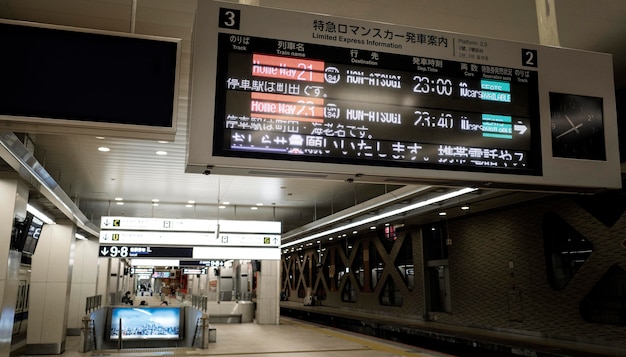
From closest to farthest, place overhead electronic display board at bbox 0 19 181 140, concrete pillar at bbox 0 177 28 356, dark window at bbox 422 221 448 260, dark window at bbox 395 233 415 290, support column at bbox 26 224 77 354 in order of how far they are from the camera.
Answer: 1. overhead electronic display board at bbox 0 19 181 140
2. concrete pillar at bbox 0 177 28 356
3. support column at bbox 26 224 77 354
4. dark window at bbox 422 221 448 260
5. dark window at bbox 395 233 415 290

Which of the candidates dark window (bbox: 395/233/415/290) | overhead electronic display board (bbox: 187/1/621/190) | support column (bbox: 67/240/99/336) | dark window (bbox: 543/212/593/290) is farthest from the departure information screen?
support column (bbox: 67/240/99/336)

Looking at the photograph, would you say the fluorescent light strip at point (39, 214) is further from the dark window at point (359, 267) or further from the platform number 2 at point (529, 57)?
the dark window at point (359, 267)

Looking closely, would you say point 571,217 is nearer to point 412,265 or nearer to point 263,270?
point 412,265

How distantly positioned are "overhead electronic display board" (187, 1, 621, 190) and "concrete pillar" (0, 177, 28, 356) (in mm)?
7000

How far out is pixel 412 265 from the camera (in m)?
19.8

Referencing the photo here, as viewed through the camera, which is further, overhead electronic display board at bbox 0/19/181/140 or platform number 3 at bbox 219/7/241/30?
platform number 3 at bbox 219/7/241/30

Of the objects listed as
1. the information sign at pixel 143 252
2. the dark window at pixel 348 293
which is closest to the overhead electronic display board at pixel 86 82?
the information sign at pixel 143 252

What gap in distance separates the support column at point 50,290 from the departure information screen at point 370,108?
12020 mm

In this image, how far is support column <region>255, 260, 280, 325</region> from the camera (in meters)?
21.2

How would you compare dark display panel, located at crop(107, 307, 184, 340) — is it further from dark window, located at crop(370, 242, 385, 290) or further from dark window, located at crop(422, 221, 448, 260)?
dark window, located at crop(370, 242, 385, 290)

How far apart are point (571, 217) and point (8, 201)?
39.5 ft

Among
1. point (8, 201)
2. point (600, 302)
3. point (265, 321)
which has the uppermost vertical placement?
point (8, 201)

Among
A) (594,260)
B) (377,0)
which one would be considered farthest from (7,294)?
(594,260)

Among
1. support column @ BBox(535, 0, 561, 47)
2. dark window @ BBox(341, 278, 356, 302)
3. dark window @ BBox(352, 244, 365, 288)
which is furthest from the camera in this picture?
dark window @ BBox(341, 278, 356, 302)
